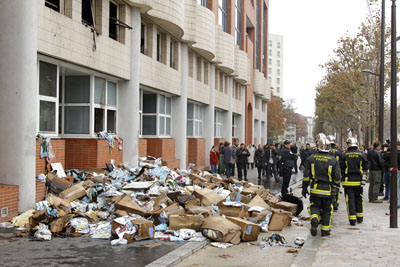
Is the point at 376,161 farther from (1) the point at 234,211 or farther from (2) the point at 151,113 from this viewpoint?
(2) the point at 151,113

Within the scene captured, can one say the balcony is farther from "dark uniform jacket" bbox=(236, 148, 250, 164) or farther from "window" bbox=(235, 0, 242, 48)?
"window" bbox=(235, 0, 242, 48)

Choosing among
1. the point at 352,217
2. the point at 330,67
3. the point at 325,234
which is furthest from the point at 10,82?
the point at 330,67

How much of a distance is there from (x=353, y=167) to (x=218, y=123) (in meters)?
22.1

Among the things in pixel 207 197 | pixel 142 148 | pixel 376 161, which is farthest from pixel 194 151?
pixel 207 197

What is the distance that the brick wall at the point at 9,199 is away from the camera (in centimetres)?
920

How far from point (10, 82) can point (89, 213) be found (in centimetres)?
319

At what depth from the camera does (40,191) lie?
34.9 ft

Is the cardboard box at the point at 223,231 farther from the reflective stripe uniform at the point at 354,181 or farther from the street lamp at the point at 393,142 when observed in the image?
the street lamp at the point at 393,142

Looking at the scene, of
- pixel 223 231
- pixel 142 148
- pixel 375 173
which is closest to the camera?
pixel 223 231

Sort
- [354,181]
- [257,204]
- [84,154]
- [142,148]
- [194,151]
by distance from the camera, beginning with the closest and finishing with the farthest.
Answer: [354,181] < [257,204] < [84,154] < [142,148] < [194,151]

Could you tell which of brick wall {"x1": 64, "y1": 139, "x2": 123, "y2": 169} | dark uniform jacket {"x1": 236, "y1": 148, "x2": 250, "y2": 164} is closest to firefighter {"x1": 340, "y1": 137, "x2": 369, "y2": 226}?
brick wall {"x1": 64, "y1": 139, "x2": 123, "y2": 169}

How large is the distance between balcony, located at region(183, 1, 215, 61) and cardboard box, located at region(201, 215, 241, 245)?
14.4 meters

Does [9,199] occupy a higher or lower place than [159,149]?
lower

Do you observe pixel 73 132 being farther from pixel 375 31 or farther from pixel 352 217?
pixel 375 31
